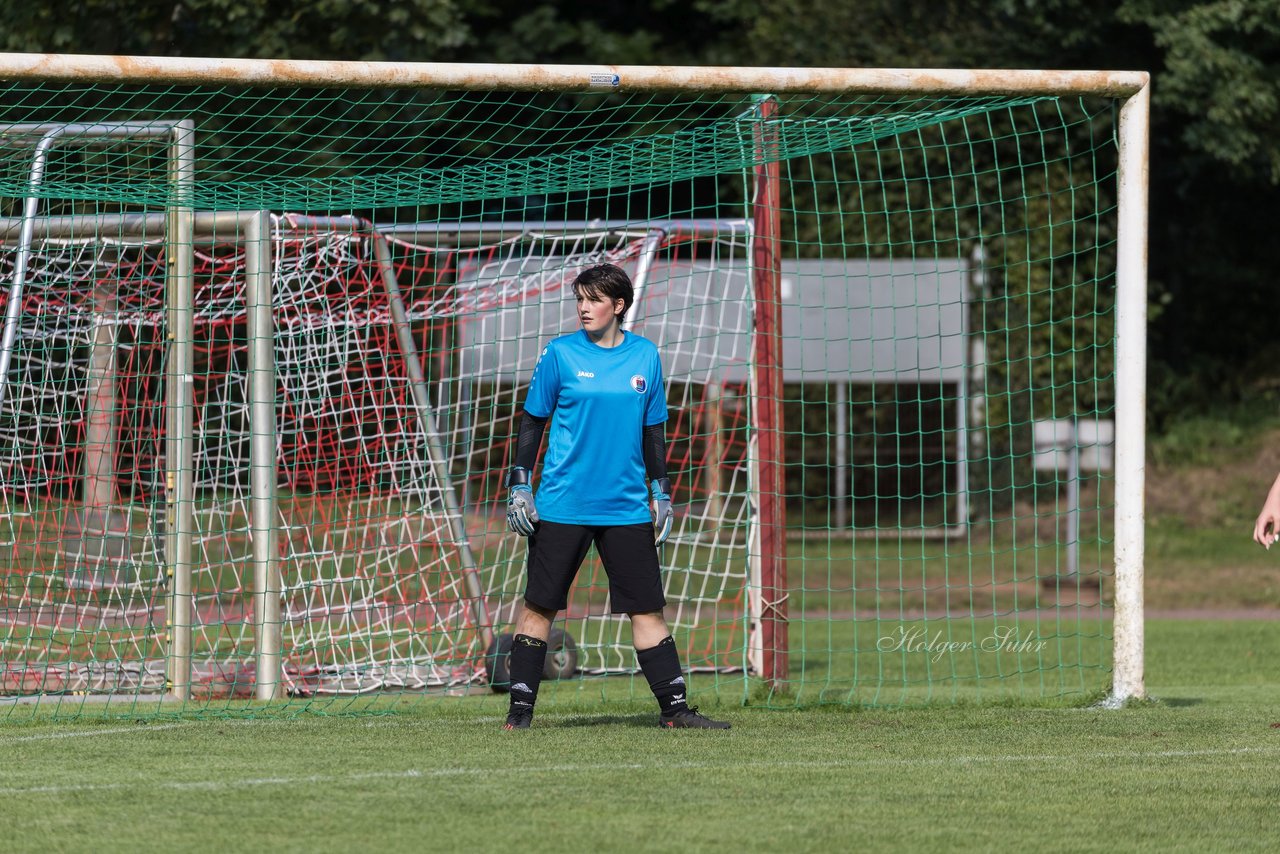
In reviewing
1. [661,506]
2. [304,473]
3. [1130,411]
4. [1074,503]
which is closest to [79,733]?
[661,506]

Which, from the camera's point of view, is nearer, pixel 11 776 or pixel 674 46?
pixel 11 776

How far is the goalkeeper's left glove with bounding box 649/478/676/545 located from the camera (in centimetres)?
653

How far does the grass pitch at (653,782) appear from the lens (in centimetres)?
464

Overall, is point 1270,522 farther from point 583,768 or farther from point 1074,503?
point 1074,503

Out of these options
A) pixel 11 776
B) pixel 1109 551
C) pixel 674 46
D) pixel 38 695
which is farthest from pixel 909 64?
pixel 11 776

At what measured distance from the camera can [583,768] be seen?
558 cm

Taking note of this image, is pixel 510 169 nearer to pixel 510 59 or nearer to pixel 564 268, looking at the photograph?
pixel 564 268

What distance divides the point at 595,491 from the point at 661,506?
10.6 inches

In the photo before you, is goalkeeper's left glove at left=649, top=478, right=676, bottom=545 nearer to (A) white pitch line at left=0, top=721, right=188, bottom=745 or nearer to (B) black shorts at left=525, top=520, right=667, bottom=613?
(B) black shorts at left=525, top=520, right=667, bottom=613

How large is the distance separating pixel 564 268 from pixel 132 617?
3422 mm

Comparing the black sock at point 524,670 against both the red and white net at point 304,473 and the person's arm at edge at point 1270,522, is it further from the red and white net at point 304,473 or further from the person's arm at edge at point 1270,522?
the person's arm at edge at point 1270,522

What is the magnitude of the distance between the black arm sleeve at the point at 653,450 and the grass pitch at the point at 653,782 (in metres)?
1.01

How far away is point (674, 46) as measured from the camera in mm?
24344

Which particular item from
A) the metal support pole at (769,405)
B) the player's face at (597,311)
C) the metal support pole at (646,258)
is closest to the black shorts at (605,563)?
the player's face at (597,311)
